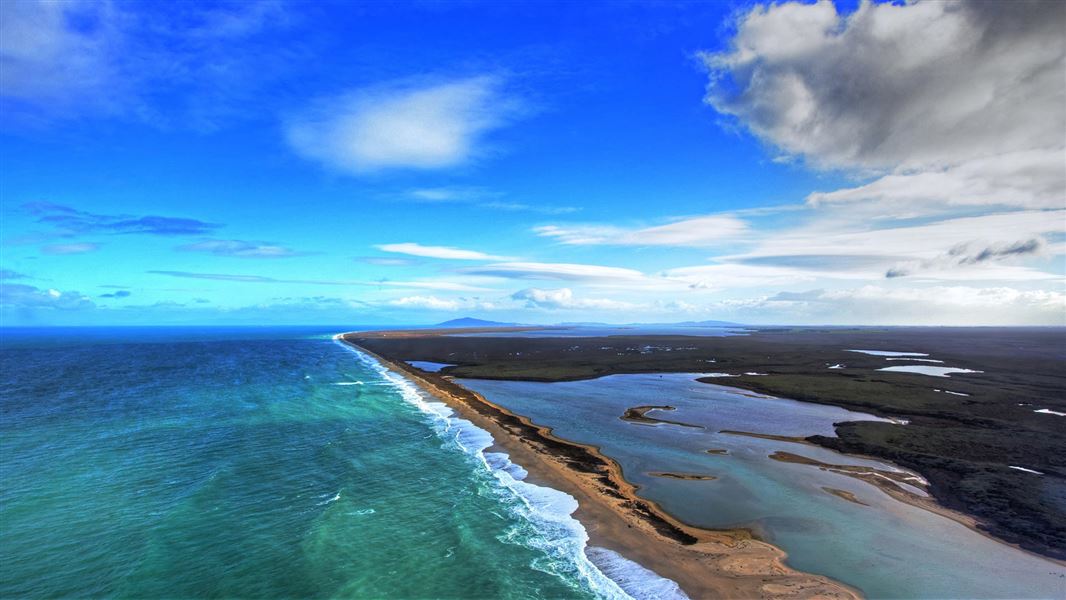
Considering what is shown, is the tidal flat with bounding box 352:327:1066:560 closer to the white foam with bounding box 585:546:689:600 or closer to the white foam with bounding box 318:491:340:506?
the white foam with bounding box 585:546:689:600

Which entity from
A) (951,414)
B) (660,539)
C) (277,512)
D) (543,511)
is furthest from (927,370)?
(277,512)

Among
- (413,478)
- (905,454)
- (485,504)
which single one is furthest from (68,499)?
(905,454)

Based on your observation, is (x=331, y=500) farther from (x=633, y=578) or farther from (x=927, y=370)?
(x=927, y=370)

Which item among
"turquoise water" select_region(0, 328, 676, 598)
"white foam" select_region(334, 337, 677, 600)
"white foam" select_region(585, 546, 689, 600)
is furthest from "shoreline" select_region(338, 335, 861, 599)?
"turquoise water" select_region(0, 328, 676, 598)

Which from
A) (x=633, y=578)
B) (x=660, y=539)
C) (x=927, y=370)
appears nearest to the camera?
(x=633, y=578)

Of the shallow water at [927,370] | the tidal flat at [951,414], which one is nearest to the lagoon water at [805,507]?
the tidal flat at [951,414]

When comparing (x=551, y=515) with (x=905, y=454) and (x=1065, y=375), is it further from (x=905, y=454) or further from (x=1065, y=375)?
(x=1065, y=375)
